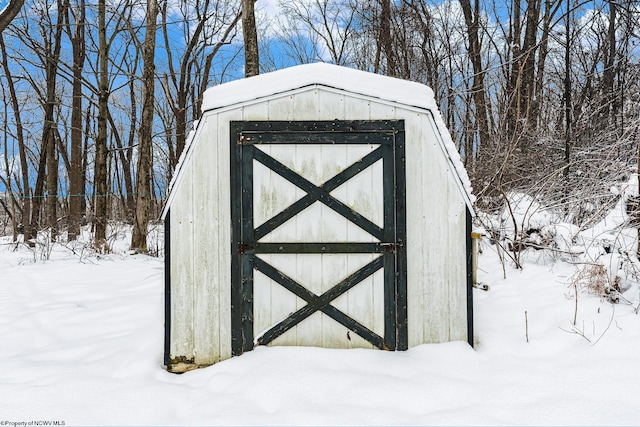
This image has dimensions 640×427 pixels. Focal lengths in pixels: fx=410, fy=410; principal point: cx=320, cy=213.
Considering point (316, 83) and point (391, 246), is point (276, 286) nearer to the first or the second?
point (391, 246)

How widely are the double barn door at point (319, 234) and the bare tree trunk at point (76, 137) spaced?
37.2 feet

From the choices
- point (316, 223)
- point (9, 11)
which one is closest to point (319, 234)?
point (316, 223)

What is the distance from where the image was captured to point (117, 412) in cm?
301

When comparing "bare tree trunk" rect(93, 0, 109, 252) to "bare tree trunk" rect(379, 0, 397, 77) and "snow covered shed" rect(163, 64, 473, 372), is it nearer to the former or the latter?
"snow covered shed" rect(163, 64, 473, 372)

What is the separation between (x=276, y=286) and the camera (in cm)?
395

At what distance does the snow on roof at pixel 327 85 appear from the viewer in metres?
3.88

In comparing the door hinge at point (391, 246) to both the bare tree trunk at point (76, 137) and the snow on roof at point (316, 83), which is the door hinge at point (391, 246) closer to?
the snow on roof at point (316, 83)

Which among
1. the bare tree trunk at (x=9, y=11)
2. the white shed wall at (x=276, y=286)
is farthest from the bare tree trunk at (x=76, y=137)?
the white shed wall at (x=276, y=286)

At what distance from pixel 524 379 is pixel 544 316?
54.2 inches

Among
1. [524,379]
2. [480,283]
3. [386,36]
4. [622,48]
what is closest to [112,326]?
[524,379]

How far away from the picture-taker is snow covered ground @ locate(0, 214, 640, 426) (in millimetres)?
2961

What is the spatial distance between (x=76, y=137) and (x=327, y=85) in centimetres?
1368

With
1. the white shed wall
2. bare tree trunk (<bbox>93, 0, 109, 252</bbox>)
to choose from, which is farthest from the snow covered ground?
bare tree trunk (<bbox>93, 0, 109, 252</bbox>)

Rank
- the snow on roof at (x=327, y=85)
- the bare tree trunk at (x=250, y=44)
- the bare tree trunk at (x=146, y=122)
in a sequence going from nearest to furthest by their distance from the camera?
1. the snow on roof at (x=327, y=85)
2. the bare tree trunk at (x=250, y=44)
3. the bare tree trunk at (x=146, y=122)
